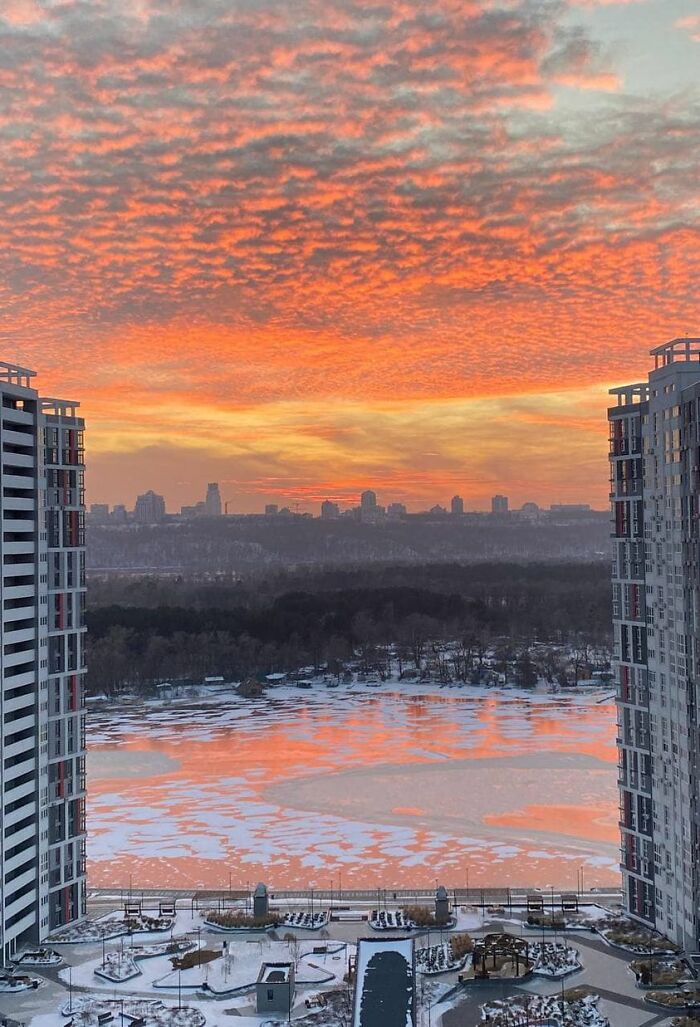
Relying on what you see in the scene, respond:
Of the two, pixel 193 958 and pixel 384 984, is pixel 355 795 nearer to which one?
pixel 193 958

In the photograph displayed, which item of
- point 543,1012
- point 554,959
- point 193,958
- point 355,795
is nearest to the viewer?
point 543,1012

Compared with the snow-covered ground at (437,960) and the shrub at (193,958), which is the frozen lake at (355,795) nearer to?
the snow-covered ground at (437,960)

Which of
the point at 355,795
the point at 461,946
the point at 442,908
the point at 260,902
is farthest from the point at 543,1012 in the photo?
the point at 355,795

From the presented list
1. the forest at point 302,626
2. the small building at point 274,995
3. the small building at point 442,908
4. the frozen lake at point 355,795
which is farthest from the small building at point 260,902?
the forest at point 302,626

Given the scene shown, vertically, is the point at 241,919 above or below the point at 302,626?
below

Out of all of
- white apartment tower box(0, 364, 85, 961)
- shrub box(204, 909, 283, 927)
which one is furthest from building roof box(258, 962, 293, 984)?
white apartment tower box(0, 364, 85, 961)

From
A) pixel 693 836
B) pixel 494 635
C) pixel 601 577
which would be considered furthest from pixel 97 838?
pixel 601 577
